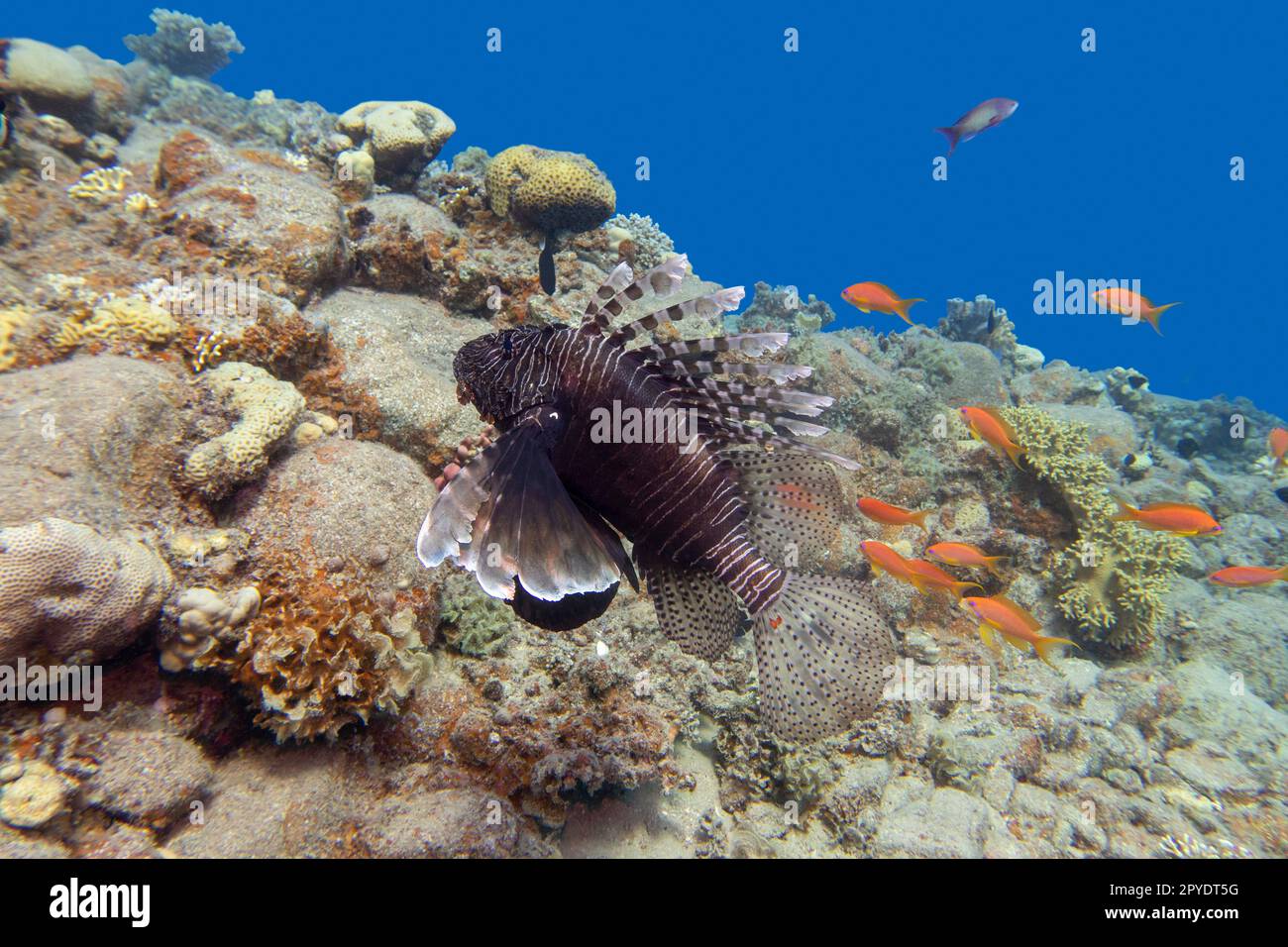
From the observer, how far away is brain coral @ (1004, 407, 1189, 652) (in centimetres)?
804

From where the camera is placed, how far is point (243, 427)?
465 cm

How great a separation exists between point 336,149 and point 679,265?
9702 millimetres

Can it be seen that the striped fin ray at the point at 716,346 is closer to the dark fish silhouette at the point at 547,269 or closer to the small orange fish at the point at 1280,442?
the dark fish silhouette at the point at 547,269

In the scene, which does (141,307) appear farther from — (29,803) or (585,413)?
(585,413)

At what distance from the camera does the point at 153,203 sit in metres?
7.49

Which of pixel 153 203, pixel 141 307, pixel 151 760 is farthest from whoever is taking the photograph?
pixel 153 203

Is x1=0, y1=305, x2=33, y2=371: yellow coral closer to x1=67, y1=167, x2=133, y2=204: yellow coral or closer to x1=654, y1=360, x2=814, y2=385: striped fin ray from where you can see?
x1=67, y1=167, x2=133, y2=204: yellow coral

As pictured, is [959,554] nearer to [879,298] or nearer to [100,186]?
[879,298]

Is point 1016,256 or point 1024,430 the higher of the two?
point 1016,256

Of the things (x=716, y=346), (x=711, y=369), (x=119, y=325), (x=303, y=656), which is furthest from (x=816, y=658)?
(x=119, y=325)

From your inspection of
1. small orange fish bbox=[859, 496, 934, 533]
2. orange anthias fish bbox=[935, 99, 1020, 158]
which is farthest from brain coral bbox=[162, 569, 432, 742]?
orange anthias fish bbox=[935, 99, 1020, 158]

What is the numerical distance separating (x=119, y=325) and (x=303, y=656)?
3.83 m

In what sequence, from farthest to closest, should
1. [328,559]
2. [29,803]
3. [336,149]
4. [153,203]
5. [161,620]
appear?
[336,149], [153,203], [328,559], [161,620], [29,803]
